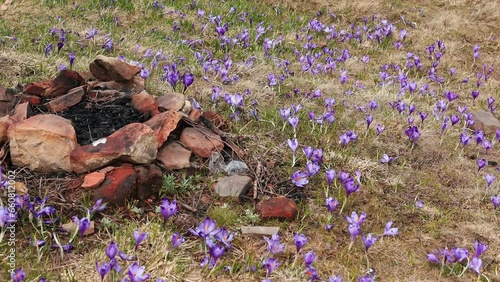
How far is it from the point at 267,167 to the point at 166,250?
1.59 metres

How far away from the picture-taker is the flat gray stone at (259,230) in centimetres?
394

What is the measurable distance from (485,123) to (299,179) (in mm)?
3635

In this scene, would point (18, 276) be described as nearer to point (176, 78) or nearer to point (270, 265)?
point (270, 265)

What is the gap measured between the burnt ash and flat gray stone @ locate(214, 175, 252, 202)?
101 centimetres

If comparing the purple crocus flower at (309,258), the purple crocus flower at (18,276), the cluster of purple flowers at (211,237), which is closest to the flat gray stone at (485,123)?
the purple crocus flower at (309,258)

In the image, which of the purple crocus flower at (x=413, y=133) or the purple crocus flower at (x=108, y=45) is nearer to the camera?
the purple crocus flower at (x=413, y=133)

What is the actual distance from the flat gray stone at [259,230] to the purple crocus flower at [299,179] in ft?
2.16

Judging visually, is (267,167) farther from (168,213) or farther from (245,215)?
(168,213)

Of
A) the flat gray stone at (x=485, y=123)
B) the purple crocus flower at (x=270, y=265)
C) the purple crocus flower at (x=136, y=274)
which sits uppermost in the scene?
the purple crocus flower at (x=136, y=274)

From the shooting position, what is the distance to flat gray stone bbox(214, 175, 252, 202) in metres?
4.35

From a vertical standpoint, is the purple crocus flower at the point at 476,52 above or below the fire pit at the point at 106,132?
below

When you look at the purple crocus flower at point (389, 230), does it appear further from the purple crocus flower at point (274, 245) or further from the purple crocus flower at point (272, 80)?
the purple crocus flower at point (272, 80)

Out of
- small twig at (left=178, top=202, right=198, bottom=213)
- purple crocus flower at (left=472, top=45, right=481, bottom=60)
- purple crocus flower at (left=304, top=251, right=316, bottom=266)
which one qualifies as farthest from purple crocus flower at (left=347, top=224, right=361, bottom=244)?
purple crocus flower at (left=472, top=45, right=481, bottom=60)

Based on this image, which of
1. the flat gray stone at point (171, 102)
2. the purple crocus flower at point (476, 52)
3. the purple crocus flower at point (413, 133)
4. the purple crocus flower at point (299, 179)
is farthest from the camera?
the purple crocus flower at point (476, 52)
